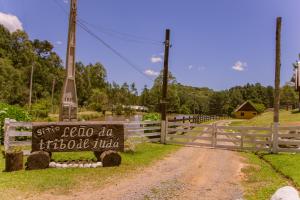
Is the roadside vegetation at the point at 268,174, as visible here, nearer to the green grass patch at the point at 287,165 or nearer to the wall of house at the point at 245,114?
the green grass patch at the point at 287,165

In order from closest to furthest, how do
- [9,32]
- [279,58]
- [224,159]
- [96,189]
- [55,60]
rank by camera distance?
[96,189]
[224,159]
[279,58]
[9,32]
[55,60]

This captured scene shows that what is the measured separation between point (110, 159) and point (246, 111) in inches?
3185

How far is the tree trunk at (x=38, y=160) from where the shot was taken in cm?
1094

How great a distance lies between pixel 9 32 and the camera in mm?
80000

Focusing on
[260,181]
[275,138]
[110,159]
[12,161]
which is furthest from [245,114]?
[12,161]

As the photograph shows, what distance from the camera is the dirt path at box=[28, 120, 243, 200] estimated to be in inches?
338

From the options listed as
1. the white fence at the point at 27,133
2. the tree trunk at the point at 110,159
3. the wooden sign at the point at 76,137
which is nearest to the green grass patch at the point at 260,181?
the tree trunk at the point at 110,159

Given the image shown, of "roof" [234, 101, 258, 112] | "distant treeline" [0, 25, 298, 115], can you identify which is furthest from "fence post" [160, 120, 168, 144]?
"roof" [234, 101, 258, 112]

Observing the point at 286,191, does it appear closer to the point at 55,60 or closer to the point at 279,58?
the point at 279,58

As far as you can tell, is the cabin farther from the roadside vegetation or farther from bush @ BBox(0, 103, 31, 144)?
bush @ BBox(0, 103, 31, 144)

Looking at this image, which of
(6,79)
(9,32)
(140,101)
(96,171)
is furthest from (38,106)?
(140,101)

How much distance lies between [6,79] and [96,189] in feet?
204

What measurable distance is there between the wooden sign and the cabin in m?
78.6

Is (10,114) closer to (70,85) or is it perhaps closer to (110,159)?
(70,85)
